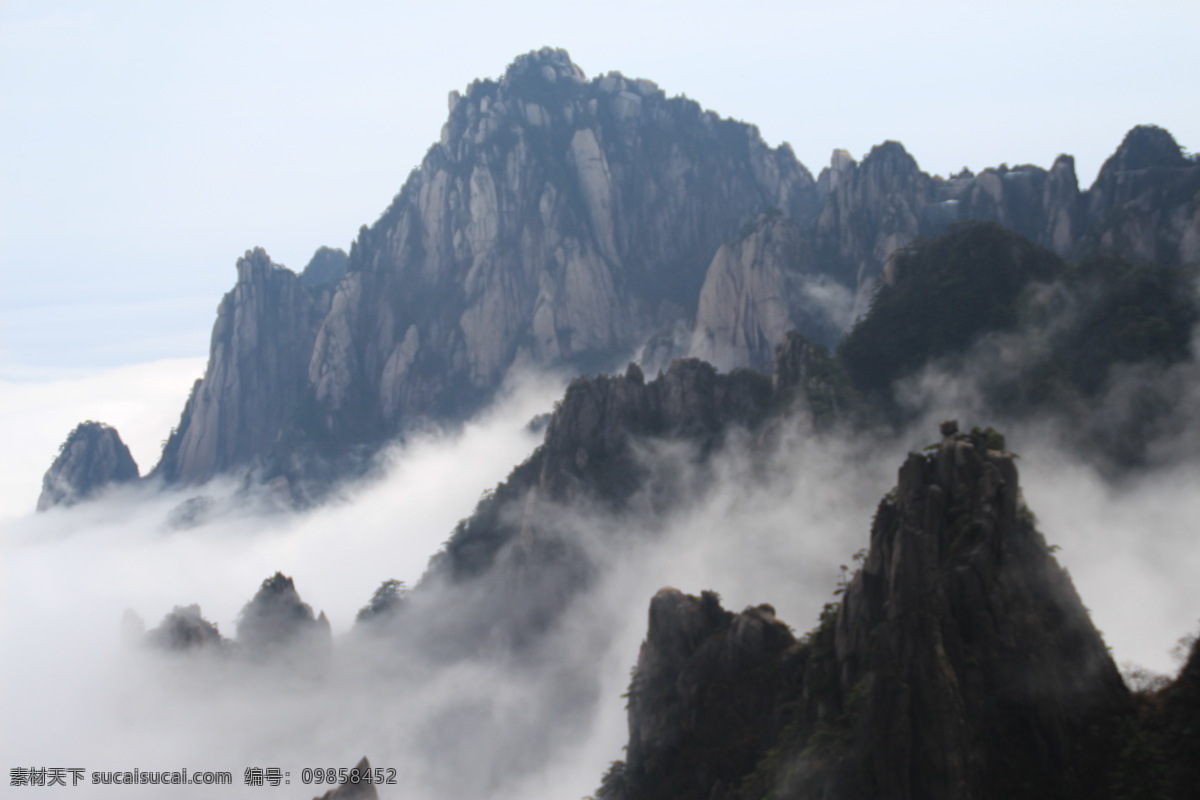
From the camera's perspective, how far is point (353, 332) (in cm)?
17488

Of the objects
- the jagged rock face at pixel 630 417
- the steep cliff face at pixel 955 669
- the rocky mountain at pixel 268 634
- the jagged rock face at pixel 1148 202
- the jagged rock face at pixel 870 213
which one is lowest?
the steep cliff face at pixel 955 669

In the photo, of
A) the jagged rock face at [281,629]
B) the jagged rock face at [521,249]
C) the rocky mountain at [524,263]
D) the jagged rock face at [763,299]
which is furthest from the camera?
the jagged rock face at [521,249]

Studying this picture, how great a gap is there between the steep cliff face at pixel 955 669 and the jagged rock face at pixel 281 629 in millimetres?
58096

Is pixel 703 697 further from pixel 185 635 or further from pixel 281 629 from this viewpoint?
pixel 185 635

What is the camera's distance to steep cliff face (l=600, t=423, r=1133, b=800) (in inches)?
1416

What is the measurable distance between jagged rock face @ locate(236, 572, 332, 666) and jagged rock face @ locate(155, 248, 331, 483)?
296 ft

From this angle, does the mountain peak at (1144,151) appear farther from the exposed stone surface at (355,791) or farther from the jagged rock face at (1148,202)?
the exposed stone surface at (355,791)

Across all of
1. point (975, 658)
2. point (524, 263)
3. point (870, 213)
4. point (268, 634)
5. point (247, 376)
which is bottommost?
point (975, 658)

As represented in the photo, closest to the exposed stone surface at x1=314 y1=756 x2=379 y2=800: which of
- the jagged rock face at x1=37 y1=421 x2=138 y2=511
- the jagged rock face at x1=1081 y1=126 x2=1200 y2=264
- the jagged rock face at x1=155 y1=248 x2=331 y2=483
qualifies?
the jagged rock face at x1=1081 y1=126 x2=1200 y2=264

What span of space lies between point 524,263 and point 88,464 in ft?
243

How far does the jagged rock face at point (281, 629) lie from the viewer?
9375 cm

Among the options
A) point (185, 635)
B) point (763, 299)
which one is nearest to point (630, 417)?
point (185, 635)

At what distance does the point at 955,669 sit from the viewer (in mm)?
37031

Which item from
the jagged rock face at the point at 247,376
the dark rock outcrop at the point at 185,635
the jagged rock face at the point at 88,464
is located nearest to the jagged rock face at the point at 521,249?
the jagged rock face at the point at 247,376
